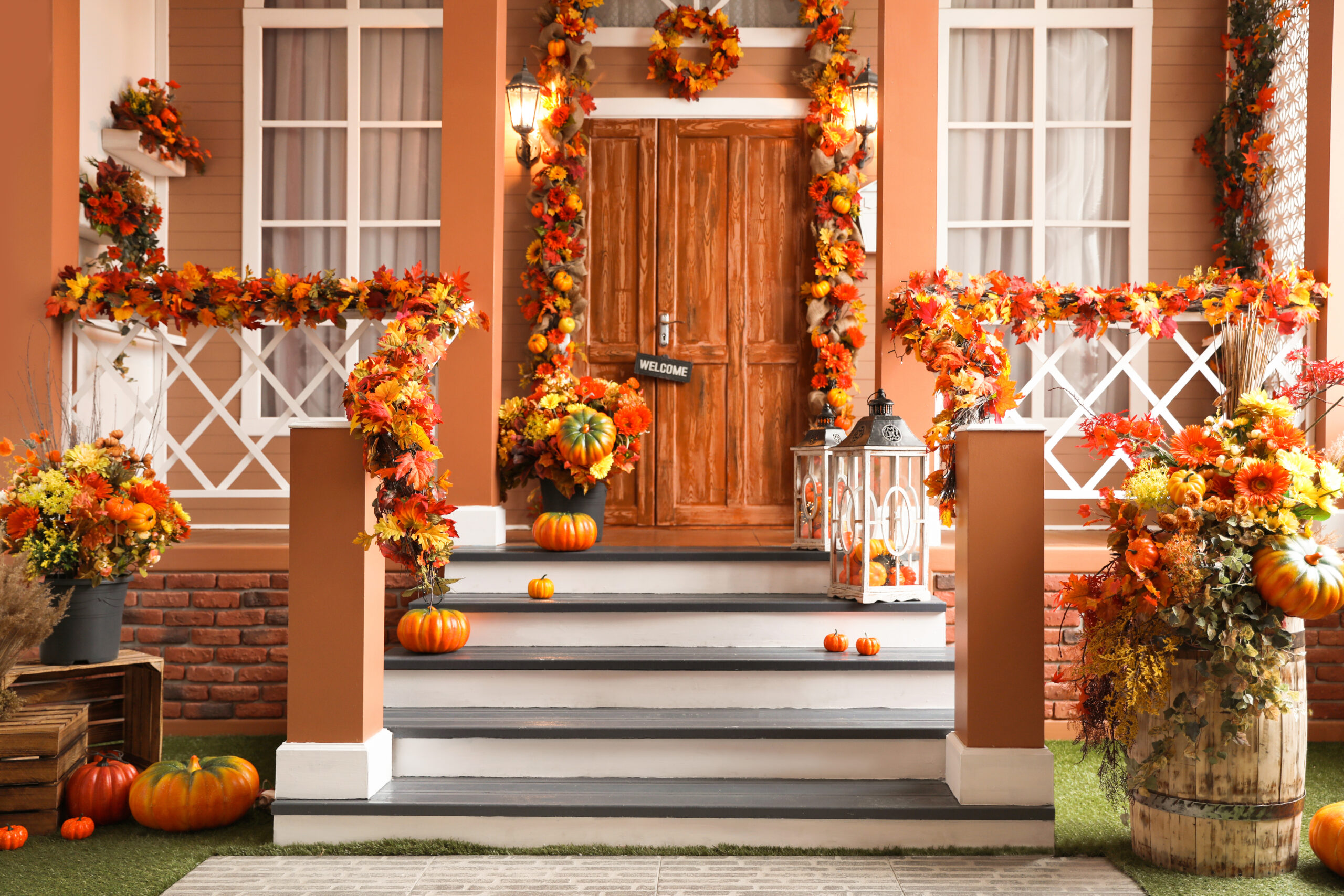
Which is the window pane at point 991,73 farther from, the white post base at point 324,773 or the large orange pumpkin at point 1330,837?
the white post base at point 324,773

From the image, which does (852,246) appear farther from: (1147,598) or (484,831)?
(484,831)

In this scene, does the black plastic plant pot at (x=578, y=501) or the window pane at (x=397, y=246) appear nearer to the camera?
the black plastic plant pot at (x=578, y=501)

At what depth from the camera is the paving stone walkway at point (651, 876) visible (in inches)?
97.7

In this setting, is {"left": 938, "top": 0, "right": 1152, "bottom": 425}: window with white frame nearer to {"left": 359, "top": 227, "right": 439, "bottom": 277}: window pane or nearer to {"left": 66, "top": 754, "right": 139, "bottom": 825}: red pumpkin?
{"left": 359, "top": 227, "right": 439, "bottom": 277}: window pane

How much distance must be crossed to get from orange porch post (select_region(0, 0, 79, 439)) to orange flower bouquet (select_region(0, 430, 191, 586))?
69 cm

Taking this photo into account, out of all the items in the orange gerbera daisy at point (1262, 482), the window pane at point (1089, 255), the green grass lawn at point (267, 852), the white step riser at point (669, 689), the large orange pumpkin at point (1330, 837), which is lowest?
the green grass lawn at point (267, 852)

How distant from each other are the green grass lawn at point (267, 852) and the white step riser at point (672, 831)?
0.09 ft

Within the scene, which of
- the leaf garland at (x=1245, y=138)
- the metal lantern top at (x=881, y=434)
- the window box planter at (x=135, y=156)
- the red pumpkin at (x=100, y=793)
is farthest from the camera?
the leaf garland at (x=1245, y=138)

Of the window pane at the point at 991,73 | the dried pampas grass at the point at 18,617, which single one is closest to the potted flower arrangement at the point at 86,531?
the dried pampas grass at the point at 18,617

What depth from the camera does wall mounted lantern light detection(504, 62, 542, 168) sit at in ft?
16.7

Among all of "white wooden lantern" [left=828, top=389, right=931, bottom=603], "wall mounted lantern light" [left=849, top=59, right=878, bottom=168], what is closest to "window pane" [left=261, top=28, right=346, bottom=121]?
"wall mounted lantern light" [left=849, top=59, right=878, bottom=168]

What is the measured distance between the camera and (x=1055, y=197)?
5.46 metres

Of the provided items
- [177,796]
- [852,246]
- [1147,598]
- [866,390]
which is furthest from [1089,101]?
[177,796]

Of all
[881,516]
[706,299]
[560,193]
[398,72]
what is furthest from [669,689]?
[398,72]
